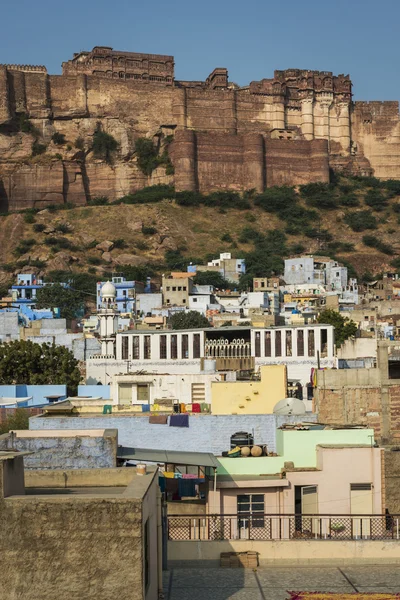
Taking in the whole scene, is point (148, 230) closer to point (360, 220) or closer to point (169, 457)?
point (360, 220)

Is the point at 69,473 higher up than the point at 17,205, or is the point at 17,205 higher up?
the point at 17,205

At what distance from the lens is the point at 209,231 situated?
73.8m

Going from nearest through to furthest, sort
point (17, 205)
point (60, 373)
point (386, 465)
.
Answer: point (386, 465) → point (60, 373) → point (17, 205)

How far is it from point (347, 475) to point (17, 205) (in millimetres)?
62112

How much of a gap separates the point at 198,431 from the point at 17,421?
7.30 m

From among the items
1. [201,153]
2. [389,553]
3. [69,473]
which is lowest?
[389,553]

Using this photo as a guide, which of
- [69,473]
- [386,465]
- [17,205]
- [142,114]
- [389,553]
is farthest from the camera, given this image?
[142,114]

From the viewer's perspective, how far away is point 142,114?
256 ft

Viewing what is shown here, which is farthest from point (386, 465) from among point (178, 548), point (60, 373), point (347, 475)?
point (60, 373)

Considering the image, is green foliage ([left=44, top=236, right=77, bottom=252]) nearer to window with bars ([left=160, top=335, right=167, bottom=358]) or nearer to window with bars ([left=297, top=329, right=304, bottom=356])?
window with bars ([left=160, top=335, right=167, bottom=358])

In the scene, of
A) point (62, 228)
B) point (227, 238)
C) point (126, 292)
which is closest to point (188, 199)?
point (227, 238)

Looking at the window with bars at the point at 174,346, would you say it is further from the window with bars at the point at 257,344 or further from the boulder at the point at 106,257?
the boulder at the point at 106,257

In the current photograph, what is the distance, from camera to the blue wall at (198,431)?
1590 centimetres

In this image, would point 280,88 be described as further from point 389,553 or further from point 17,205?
point 389,553
